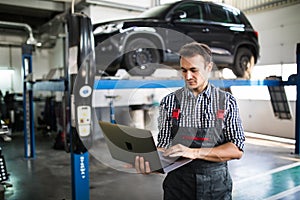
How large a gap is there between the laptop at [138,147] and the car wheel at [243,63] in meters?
4.19

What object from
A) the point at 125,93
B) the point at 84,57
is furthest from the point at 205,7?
the point at 84,57

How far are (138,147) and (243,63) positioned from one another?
178 inches

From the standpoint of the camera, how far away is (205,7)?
15.2ft

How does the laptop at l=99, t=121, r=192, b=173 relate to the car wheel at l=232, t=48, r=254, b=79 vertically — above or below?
below

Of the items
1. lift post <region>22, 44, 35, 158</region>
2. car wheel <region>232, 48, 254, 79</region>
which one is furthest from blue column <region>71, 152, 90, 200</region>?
car wheel <region>232, 48, 254, 79</region>

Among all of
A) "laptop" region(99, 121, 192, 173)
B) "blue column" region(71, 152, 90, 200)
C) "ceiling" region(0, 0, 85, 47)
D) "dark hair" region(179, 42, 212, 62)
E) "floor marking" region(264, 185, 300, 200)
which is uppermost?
"ceiling" region(0, 0, 85, 47)

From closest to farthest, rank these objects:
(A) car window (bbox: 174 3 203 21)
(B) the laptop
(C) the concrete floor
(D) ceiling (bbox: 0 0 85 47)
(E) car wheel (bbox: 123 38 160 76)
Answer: (B) the laptop < (C) the concrete floor < (E) car wheel (bbox: 123 38 160 76) < (A) car window (bbox: 174 3 203 21) < (D) ceiling (bbox: 0 0 85 47)

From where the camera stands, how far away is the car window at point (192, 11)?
14.3ft

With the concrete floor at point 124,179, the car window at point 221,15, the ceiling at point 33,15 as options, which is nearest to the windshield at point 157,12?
the car window at point 221,15

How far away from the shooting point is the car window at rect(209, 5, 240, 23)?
4.71 meters

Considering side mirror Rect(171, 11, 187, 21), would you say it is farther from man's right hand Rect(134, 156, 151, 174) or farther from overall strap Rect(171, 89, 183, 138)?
man's right hand Rect(134, 156, 151, 174)

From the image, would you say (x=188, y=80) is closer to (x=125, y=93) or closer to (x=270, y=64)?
(x=125, y=93)

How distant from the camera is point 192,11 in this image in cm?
446

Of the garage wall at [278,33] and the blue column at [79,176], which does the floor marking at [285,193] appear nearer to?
the blue column at [79,176]
